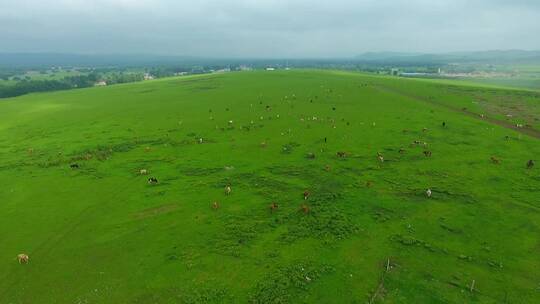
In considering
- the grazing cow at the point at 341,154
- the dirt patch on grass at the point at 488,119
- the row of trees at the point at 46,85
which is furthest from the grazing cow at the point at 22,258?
the row of trees at the point at 46,85

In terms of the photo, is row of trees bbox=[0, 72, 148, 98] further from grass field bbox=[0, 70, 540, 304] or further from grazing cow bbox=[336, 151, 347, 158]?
grazing cow bbox=[336, 151, 347, 158]

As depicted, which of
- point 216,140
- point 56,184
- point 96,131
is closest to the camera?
point 56,184

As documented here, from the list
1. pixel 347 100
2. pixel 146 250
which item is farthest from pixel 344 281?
pixel 347 100

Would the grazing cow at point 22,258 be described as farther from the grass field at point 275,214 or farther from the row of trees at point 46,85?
the row of trees at point 46,85

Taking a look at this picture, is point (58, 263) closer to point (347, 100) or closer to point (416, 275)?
point (416, 275)

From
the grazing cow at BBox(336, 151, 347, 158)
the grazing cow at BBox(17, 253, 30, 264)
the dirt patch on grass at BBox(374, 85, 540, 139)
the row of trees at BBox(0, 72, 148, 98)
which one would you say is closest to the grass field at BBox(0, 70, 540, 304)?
the grazing cow at BBox(17, 253, 30, 264)

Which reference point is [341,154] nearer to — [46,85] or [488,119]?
[488,119]

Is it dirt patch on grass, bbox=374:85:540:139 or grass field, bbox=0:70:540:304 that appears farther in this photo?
dirt patch on grass, bbox=374:85:540:139

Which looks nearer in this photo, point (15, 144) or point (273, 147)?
point (273, 147)
